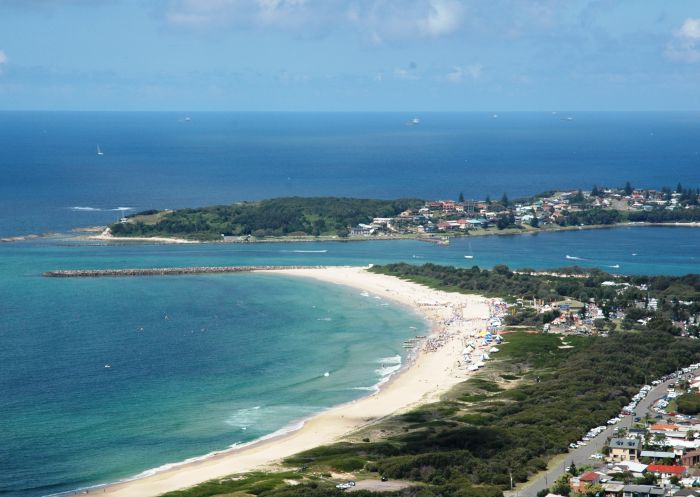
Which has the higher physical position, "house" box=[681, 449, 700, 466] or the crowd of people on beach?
the crowd of people on beach

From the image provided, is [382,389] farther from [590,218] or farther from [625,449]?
[590,218]

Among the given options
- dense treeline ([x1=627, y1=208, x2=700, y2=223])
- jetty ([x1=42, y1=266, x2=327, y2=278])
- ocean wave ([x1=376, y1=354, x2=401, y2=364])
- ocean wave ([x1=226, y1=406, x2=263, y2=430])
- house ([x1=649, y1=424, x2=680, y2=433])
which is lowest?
house ([x1=649, y1=424, x2=680, y2=433])

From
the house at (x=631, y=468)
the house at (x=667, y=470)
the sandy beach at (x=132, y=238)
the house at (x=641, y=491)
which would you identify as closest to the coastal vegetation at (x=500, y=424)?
the house at (x=631, y=468)

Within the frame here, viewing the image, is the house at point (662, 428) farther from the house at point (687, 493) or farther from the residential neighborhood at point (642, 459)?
the house at point (687, 493)

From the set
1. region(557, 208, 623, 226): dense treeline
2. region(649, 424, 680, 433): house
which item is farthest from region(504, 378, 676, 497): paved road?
region(557, 208, 623, 226): dense treeline

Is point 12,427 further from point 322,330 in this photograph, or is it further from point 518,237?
point 518,237

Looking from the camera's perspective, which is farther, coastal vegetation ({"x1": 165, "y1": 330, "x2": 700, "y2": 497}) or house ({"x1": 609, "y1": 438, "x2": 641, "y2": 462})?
house ({"x1": 609, "y1": 438, "x2": 641, "y2": 462})

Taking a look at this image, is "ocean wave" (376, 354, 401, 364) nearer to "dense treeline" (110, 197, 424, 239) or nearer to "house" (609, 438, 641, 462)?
"house" (609, 438, 641, 462)

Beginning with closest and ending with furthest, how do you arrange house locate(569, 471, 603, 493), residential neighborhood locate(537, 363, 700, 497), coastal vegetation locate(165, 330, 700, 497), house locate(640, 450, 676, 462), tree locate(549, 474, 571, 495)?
1. residential neighborhood locate(537, 363, 700, 497)
2. tree locate(549, 474, 571, 495)
3. house locate(569, 471, 603, 493)
4. coastal vegetation locate(165, 330, 700, 497)
5. house locate(640, 450, 676, 462)
